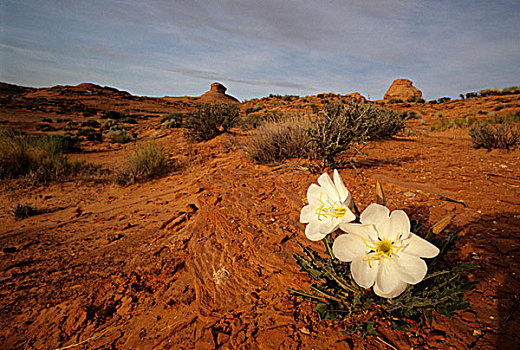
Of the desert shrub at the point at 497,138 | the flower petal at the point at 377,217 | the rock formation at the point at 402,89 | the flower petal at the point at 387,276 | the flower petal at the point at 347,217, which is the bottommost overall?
the flower petal at the point at 387,276

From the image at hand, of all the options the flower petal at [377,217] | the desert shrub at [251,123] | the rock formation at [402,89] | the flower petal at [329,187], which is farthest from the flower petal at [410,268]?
the rock formation at [402,89]

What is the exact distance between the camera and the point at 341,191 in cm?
112

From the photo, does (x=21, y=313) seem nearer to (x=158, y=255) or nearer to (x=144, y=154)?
(x=158, y=255)

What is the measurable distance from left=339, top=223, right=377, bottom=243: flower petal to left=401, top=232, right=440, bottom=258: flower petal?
118 millimetres

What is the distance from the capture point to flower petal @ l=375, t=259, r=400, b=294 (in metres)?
0.91

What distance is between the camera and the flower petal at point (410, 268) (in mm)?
877

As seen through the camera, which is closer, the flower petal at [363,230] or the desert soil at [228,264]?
the flower petal at [363,230]

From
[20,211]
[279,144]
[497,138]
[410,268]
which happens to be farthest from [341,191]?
[497,138]

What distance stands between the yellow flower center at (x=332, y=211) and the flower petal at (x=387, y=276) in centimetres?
25

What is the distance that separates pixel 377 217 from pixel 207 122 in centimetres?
913

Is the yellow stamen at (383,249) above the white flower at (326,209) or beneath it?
beneath

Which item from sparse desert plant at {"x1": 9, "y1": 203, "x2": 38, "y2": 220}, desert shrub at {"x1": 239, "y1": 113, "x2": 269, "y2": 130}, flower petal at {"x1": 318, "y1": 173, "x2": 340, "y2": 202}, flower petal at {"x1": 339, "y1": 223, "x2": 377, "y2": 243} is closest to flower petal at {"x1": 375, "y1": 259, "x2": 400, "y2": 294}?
flower petal at {"x1": 339, "y1": 223, "x2": 377, "y2": 243}

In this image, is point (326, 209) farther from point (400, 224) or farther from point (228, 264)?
point (228, 264)

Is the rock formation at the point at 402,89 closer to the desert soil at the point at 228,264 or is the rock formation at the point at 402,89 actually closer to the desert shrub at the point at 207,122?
the desert shrub at the point at 207,122
